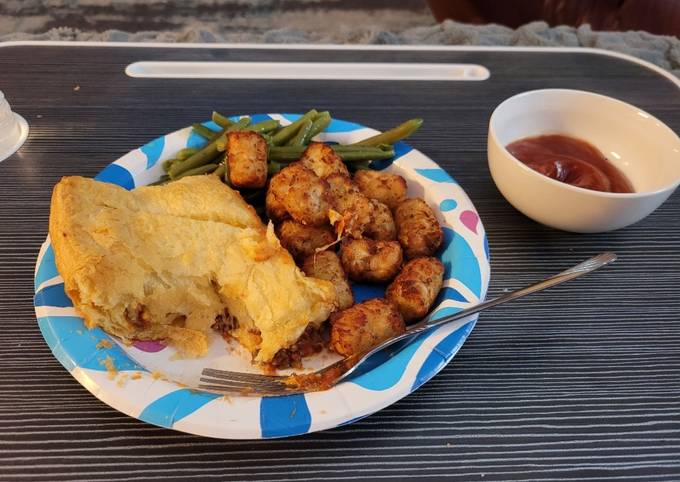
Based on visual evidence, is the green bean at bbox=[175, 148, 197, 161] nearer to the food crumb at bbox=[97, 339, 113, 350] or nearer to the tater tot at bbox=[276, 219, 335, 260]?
the tater tot at bbox=[276, 219, 335, 260]

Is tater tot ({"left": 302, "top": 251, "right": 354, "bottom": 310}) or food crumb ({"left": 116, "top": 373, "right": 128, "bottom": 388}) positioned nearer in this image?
food crumb ({"left": 116, "top": 373, "right": 128, "bottom": 388})

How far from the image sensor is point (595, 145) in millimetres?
2109

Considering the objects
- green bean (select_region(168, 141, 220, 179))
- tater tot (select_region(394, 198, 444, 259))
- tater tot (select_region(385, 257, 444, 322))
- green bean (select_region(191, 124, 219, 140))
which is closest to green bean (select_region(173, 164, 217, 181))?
green bean (select_region(168, 141, 220, 179))

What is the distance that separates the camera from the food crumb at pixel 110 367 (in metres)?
1.34

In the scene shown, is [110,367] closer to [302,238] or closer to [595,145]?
[302,238]

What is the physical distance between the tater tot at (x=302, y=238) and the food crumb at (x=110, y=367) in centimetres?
64

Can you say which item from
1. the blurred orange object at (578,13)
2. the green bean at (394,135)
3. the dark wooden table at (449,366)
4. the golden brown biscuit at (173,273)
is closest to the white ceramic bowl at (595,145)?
the dark wooden table at (449,366)

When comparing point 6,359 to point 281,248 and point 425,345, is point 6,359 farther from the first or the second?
point 425,345

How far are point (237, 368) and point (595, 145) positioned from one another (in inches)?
60.7

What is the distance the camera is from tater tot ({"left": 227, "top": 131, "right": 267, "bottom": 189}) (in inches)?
73.1

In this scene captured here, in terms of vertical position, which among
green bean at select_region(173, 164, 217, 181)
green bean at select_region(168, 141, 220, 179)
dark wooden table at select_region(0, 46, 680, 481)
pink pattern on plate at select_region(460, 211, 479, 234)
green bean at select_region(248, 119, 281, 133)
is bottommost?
dark wooden table at select_region(0, 46, 680, 481)

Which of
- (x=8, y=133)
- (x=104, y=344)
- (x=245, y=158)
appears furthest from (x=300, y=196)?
(x=8, y=133)

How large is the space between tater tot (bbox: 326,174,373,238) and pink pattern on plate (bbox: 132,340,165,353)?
2.10ft

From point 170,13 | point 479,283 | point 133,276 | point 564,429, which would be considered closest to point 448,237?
point 479,283
